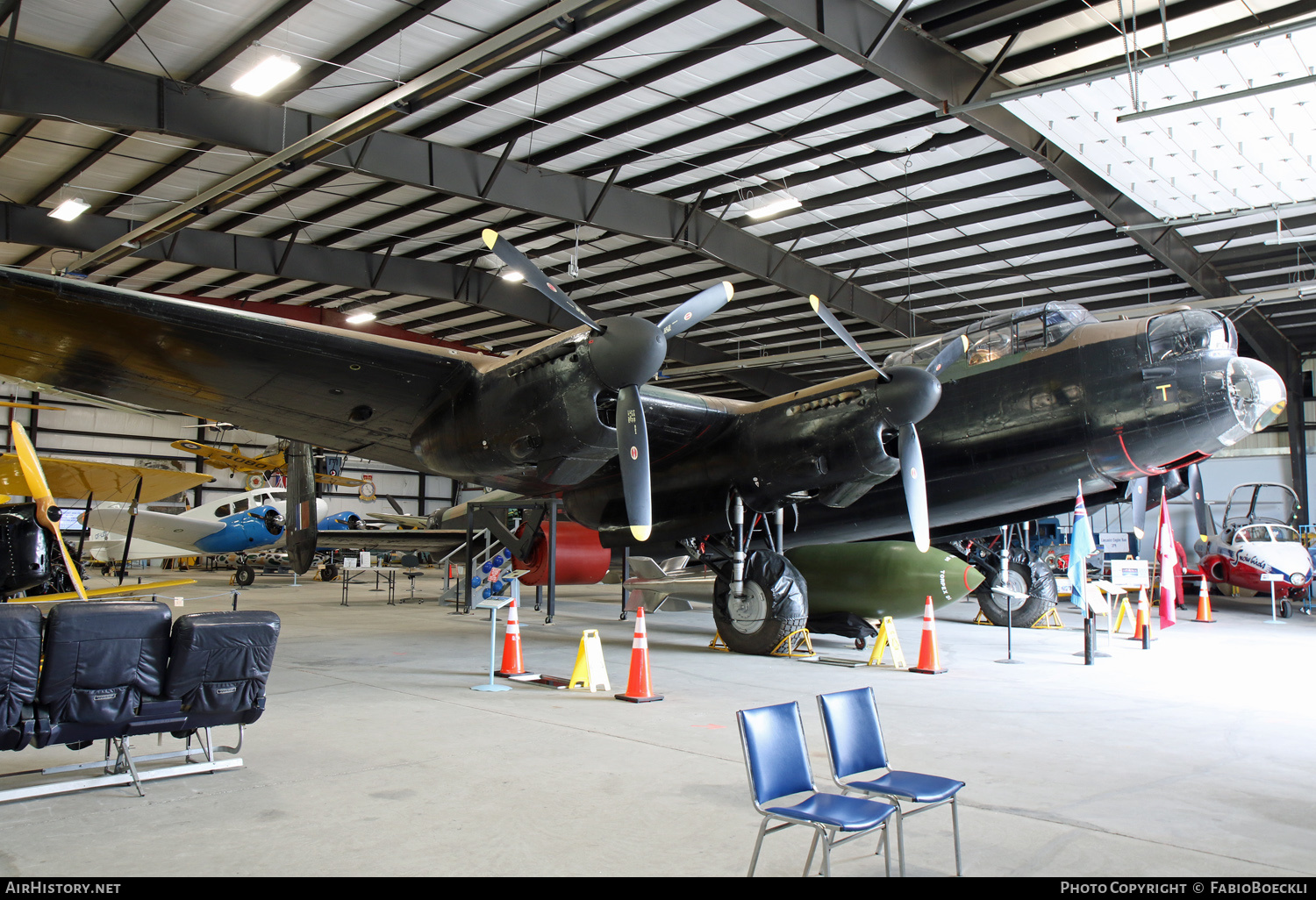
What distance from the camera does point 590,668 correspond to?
884 cm

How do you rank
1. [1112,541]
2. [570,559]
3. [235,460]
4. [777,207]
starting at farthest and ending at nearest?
[235,460] < [1112,541] < [570,559] < [777,207]

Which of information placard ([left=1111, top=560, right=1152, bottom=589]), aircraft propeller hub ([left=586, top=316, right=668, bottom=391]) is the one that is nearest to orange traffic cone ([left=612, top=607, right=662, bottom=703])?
aircraft propeller hub ([left=586, top=316, right=668, bottom=391])

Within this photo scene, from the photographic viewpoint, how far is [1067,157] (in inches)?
599

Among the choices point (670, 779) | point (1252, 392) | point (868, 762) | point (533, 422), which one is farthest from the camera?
point (1252, 392)

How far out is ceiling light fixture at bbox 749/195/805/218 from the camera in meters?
17.1

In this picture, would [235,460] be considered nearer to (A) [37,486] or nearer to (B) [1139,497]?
(A) [37,486]

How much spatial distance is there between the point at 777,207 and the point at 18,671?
50.4ft

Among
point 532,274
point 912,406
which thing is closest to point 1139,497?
point 912,406

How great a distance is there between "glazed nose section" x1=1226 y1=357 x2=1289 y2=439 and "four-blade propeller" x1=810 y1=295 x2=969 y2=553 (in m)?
3.05

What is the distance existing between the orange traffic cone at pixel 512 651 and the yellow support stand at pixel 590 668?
0.96 meters

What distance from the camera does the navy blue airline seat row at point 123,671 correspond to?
4.60 meters

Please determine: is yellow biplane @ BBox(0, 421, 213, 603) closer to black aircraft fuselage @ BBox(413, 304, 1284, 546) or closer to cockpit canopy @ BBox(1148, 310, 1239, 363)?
black aircraft fuselage @ BBox(413, 304, 1284, 546)

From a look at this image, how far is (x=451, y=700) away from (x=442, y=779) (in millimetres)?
2964

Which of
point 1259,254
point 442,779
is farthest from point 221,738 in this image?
point 1259,254
